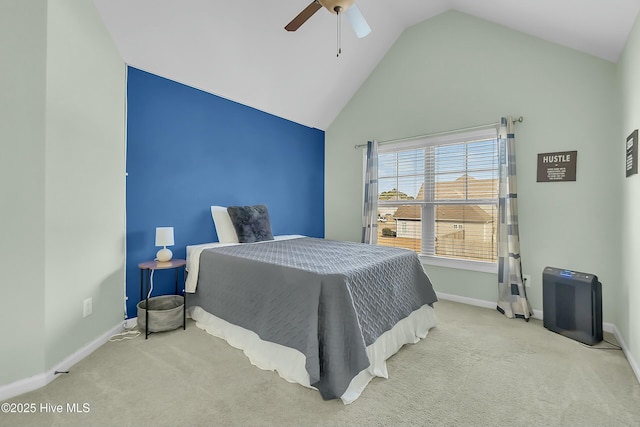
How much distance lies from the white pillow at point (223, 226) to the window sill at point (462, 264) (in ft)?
7.89

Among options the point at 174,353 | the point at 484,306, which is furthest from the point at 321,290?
the point at 484,306

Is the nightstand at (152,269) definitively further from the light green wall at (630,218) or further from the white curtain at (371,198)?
the light green wall at (630,218)

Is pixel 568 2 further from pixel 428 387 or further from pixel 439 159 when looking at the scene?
pixel 428 387

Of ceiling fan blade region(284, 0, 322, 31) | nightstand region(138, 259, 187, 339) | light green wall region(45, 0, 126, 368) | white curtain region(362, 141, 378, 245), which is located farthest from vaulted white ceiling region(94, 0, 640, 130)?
nightstand region(138, 259, 187, 339)

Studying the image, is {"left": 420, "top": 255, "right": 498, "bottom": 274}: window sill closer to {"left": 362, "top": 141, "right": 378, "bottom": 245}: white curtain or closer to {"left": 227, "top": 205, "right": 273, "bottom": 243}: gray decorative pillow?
{"left": 362, "top": 141, "right": 378, "bottom": 245}: white curtain

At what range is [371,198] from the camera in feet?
13.1

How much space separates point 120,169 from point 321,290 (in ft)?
6.87

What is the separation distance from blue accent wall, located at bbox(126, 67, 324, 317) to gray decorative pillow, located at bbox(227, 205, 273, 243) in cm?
34

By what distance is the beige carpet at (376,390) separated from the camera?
146 cm

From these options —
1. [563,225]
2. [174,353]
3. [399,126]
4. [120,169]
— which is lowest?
[174,353]

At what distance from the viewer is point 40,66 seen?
68.1 inches

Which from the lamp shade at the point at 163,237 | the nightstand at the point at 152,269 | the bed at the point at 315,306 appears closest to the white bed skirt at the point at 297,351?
the bed at the point at 315,306

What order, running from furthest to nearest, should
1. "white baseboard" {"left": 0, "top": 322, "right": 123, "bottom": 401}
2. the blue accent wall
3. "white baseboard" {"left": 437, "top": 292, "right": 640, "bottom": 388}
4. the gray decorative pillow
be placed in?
the gray decorative pillow < the blue accent wall < "white baseboard" {"left": 437, "top": 292, "right": 640, "bottom": 388} < "white baseboard" {"left": 0, "top": 322, "right": 123, "bottom": 401}

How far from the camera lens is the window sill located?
317cm
